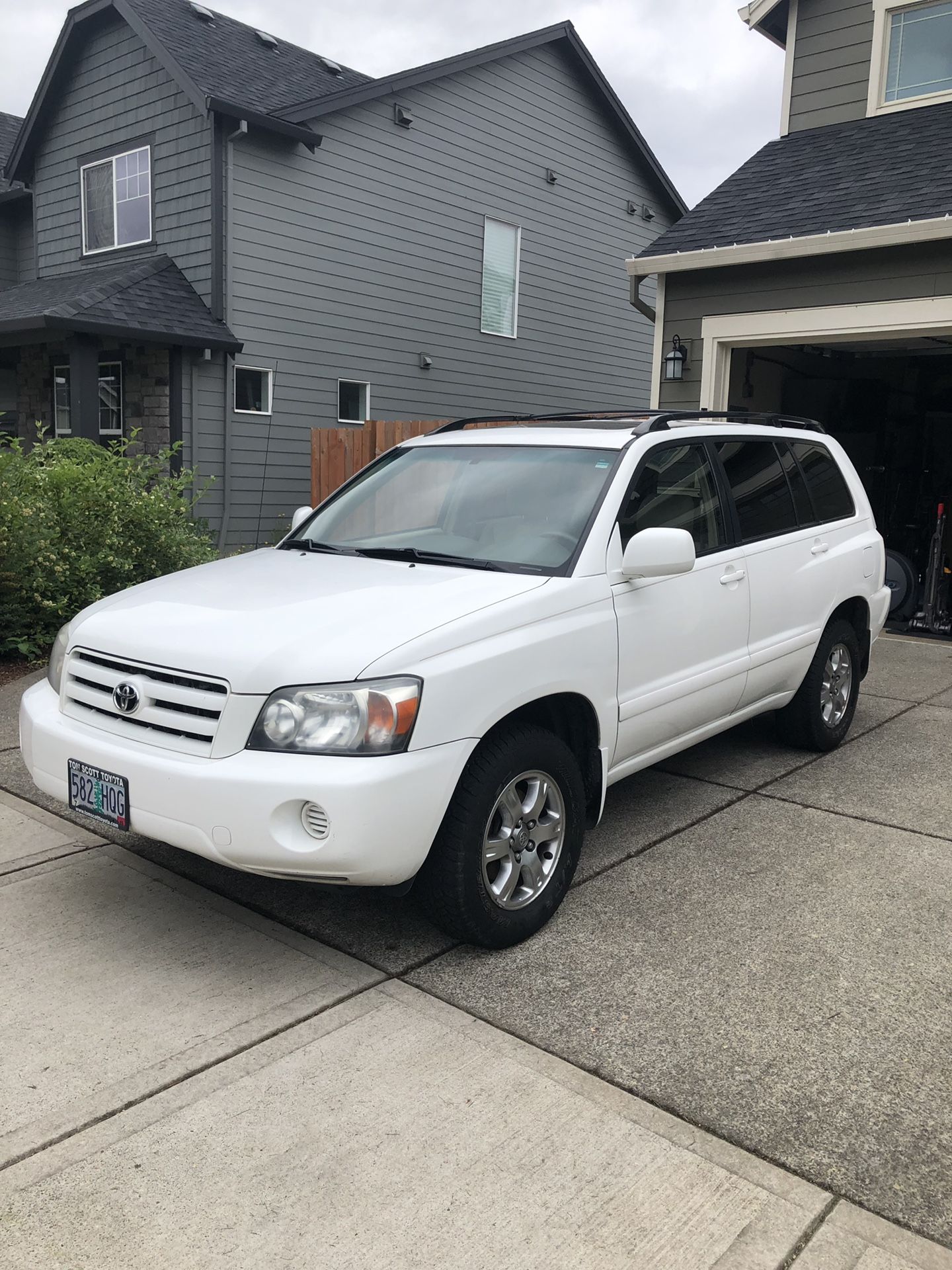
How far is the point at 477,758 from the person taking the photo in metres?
3.29

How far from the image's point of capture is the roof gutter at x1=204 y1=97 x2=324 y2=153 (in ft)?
40.7

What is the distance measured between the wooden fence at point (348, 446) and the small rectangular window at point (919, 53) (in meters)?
5.48

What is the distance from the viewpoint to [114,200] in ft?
47.8

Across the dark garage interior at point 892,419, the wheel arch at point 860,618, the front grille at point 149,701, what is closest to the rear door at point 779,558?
the wheel arch at point 860,618

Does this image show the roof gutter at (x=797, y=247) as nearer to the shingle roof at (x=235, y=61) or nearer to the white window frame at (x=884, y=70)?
the white window frame at (x=884, y=70)

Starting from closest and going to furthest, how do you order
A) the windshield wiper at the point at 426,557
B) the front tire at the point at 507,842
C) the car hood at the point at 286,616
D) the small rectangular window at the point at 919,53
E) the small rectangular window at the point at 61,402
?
1. the car hood at the point at 286,616
2. the front tire at the point at 507,842
3. the windshield wiper at the point at 426,557
4. the small rectangular window at the point at 919,53
5. the small rectangular window at the point at 61,402

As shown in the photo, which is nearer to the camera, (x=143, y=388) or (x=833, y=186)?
(x=833, y=186)

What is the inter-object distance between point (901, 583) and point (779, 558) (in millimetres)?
5406

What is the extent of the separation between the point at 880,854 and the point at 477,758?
6.59 feet

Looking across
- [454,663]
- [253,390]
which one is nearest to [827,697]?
[454,663]

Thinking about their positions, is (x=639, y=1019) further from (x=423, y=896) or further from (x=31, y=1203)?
(x=31, y=1203)

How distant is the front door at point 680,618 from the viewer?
13.1ft

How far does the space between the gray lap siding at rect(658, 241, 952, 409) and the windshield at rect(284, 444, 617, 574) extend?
5.78 meters

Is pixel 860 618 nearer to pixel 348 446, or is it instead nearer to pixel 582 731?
pixel 582 731
